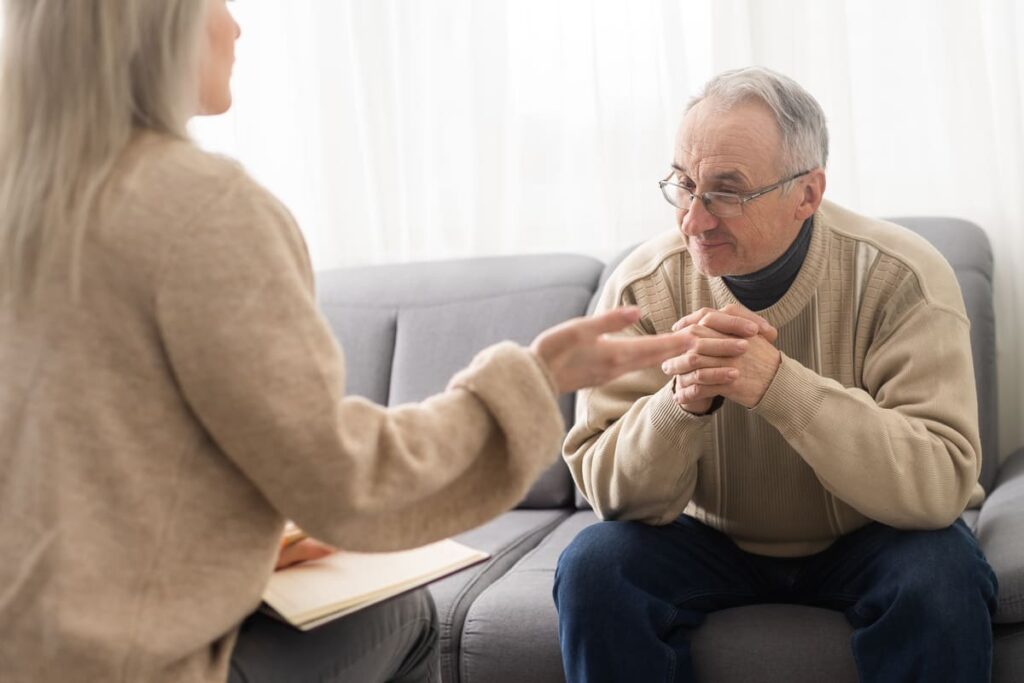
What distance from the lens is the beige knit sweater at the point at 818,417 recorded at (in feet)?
5.43

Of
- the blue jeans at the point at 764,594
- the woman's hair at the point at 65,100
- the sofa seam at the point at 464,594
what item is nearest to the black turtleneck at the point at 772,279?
the blue jeans at the point at 764,594

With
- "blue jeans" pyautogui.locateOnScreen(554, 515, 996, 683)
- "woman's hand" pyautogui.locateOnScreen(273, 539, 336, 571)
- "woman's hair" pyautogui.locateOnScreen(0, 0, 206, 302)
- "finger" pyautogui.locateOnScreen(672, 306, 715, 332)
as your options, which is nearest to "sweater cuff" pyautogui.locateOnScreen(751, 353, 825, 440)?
"finger" pyautogui.locateOnScreen(672, 306, 715, 332)

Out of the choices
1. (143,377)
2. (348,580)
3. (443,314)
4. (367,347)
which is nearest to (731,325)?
(348,580)

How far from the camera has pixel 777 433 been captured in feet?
6.02

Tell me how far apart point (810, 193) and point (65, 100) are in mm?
1148

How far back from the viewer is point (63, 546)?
3.50 feet

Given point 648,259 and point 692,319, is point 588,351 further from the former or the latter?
point 648,259

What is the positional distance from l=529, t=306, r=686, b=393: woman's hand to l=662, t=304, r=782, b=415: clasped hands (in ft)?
1.09

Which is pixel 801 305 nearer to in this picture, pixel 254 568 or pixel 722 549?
pixel 722 549

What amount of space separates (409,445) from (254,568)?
20cm

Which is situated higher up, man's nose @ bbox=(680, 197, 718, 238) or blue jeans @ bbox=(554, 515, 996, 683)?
man's nose @ bbox=(680, 197, 718, 238)

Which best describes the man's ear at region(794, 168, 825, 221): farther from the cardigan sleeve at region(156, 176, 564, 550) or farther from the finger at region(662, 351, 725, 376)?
the cardigan sleeve at region(156, 176, 564, 550)

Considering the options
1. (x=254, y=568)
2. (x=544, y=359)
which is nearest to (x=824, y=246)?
(x=544, y=359)

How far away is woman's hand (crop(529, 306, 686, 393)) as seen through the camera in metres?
1.27
